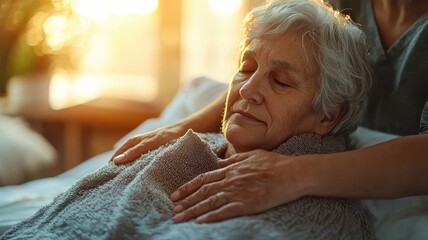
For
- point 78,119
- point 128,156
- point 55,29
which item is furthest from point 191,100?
point 78,119

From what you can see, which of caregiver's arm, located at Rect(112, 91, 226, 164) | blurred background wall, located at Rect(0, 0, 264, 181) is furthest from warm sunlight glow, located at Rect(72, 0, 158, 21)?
caregiver's arm, located at Rect(112, 91, 226, 164)

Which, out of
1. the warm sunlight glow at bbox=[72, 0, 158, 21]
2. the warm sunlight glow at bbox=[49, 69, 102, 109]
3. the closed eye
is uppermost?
the warm sunlight glow at bbox=[72, 0, 158, 21]

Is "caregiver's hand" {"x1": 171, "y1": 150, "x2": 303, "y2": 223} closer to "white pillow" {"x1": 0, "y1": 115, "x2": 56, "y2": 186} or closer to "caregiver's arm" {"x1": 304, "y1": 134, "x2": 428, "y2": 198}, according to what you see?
"caregiver's arm" {"x1": 304, "y1": 134, "x2": 428, "y2": 198}

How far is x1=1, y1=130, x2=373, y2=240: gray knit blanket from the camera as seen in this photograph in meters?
1.08

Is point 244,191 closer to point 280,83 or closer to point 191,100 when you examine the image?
point 280,83

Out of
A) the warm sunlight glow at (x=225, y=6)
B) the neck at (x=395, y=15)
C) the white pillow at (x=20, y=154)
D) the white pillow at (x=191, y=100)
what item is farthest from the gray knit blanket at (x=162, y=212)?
the warm sunlight glow at (x=225, y=6)

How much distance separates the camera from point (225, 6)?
2.87 metres

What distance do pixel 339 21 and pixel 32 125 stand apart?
8.25 feet

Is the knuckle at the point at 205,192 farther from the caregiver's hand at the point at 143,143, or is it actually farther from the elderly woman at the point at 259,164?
the caregiver's hand at the point at 143,143

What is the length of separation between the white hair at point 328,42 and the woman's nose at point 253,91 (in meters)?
0.13

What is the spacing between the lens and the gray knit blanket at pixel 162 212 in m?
1.08

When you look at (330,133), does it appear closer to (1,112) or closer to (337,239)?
(337,239)

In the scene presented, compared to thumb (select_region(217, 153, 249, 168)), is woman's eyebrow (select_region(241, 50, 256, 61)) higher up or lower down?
higher up

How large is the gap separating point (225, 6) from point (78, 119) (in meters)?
1.18
